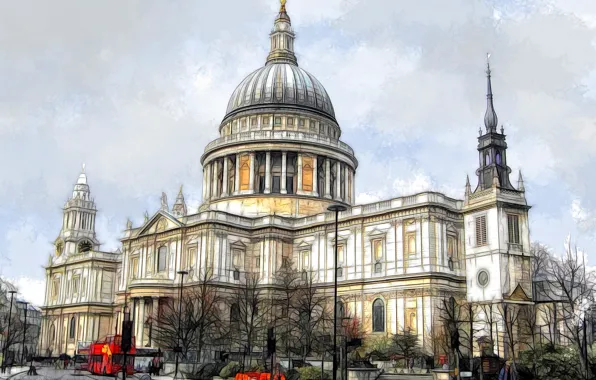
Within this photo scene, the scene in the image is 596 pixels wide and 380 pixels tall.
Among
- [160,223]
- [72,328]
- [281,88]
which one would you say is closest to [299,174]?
[281,88]

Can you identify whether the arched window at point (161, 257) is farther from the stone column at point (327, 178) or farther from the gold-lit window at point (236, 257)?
the stone column at point (327, 178)

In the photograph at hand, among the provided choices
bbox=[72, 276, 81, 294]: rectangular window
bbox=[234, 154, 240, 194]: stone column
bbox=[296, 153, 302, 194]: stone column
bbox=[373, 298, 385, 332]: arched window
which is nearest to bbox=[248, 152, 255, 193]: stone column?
bbox=[234, 154, 240, 194]: stone column

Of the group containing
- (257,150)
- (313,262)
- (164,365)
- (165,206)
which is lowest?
(164,365)

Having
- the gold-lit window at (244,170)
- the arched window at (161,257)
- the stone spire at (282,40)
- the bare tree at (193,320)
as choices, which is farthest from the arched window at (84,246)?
the bare tree at (193,320)

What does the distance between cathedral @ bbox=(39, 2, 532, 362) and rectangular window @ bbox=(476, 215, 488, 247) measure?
11 centimetres

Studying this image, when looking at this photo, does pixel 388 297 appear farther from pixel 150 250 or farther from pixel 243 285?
pixel 150 250

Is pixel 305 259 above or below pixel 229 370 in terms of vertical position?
above

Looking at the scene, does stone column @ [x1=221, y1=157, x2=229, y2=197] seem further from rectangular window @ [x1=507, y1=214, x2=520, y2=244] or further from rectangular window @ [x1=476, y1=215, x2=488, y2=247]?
rectangular window @ [x1=507, y1=214, x2=520, y2=244]

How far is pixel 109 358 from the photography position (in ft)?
188

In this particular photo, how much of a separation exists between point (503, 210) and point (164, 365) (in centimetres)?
3171

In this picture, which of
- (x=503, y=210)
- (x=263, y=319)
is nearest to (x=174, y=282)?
(x=263, y=319)

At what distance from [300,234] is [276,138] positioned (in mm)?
14803

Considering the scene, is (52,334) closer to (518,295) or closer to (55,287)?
(55,287)

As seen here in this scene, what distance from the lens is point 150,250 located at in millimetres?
85812
